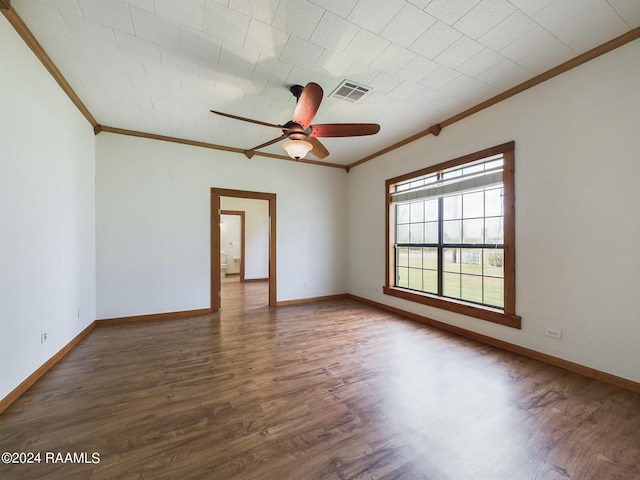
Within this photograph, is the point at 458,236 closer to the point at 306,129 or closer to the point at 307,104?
the point at 306,129

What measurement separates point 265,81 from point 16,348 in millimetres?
3213

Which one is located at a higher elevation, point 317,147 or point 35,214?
point 317,147

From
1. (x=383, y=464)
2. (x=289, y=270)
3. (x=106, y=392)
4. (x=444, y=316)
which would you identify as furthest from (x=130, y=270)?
(x=444, y=316)

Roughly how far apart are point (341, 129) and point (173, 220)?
326 cm

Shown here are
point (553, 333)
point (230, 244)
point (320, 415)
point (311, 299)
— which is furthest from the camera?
point (230, 244)

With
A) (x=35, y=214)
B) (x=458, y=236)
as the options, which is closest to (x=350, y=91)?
(x=458, y=236)

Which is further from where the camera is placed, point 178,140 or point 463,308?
point 178,140

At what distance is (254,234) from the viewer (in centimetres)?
856

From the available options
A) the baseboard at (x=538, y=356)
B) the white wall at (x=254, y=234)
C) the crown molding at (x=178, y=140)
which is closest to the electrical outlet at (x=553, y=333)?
the baseboard at (x=538, y=356)

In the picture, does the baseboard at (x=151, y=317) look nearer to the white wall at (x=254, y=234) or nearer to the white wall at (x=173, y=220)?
the white wall at (x=173, y=220)

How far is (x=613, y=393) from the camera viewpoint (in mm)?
2088

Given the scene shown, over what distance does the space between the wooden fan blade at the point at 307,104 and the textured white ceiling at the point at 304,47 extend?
459 mm

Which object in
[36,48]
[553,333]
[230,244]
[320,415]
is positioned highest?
[36,48]

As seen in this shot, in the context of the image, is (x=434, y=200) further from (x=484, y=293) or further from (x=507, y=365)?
(x=507, y=365)
